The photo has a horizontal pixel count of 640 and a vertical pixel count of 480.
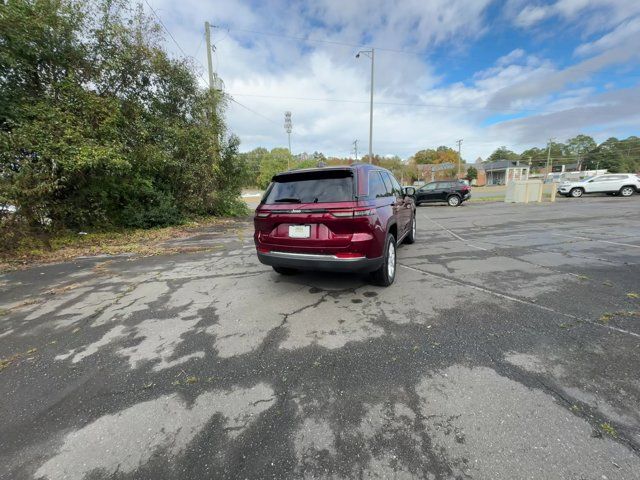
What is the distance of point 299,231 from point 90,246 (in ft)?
22.6

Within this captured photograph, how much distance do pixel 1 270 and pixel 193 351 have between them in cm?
564

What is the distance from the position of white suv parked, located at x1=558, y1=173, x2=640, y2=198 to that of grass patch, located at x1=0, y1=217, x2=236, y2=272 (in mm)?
25311

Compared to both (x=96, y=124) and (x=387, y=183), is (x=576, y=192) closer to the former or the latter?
(x=387, y=183)

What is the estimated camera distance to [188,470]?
1677 millimetres

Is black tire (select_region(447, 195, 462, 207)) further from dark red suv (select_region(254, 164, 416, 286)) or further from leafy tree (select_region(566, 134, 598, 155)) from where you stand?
leafy tree (select_region(566, 134, 598, 155))

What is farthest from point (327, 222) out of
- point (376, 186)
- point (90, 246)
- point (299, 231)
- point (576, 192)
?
point (576, 192)

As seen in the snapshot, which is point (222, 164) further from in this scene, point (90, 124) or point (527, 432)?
point (527, 432)

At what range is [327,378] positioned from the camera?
7.89ft

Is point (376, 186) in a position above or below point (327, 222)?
above

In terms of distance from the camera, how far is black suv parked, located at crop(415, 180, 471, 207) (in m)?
18.5

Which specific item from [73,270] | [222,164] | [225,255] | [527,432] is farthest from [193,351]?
[222,164]

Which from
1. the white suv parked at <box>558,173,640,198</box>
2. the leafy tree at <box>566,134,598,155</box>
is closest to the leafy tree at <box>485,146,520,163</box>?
the leafy tree at <box>566,134,598,155</box>

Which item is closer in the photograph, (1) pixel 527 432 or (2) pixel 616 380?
(1) pixel 527 432

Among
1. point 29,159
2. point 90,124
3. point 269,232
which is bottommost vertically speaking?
point 269,232
